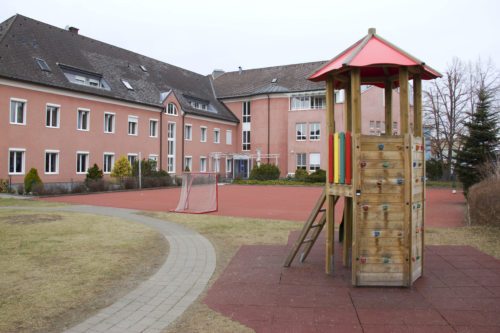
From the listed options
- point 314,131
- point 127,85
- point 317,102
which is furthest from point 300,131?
point 127,85

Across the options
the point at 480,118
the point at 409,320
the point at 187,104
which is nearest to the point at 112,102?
the point at 187,104

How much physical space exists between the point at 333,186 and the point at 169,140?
114 ft

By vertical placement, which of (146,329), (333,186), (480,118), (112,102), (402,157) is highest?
(112,102)

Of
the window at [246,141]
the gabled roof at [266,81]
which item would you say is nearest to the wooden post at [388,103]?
the gabled roof at [266,81]

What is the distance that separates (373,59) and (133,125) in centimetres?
3242

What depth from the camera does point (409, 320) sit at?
472 centimetres

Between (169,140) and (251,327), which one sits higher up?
(169,140)

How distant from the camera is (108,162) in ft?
111

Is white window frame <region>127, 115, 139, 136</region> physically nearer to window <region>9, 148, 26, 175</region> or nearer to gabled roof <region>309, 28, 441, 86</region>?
window <region>9, 148, 26, 175</region>

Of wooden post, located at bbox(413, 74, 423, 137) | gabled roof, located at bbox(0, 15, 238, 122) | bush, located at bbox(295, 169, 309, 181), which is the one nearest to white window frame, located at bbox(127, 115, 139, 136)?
gabled roof, located at bbox(0, 15, 238, 122)

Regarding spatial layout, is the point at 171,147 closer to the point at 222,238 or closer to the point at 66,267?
the point at 222,238

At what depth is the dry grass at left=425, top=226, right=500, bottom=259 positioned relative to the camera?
9016mm

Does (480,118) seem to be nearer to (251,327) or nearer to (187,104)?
(251,327)

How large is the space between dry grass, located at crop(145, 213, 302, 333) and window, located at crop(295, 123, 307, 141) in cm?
3155
